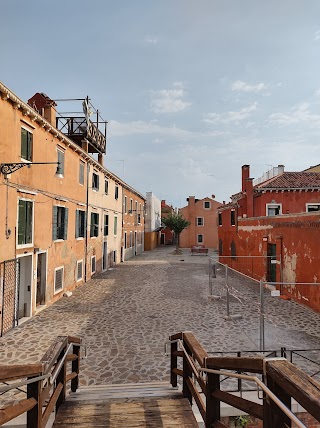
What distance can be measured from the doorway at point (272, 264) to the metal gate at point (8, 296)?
14586 millimetres

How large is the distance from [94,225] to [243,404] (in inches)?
765

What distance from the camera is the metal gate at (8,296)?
966cm

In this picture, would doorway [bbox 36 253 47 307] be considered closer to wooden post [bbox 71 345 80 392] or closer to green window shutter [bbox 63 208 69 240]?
green window shutter [bbox 63 208 69 240]

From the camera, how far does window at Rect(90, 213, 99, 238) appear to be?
Answer: 20.4 metres

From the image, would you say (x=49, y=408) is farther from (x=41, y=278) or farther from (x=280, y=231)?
(x=280, y=231)

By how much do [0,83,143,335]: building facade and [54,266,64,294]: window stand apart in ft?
A: 0.18

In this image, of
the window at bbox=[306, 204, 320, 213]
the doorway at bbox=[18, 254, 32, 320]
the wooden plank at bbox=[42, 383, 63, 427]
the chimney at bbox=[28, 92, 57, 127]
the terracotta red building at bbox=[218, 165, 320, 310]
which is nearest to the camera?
the wooden plank at bbox=[42, 383, 63, 427]

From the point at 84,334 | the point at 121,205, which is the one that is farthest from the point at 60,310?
the point at 121,205

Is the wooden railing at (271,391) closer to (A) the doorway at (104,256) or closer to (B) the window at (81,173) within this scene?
(B) the window at (81,173)

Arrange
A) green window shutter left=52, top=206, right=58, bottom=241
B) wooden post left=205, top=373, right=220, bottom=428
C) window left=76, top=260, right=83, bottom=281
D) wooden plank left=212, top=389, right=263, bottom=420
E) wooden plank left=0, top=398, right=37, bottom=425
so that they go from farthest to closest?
window left=76, top=260, right=83, bottom=281 < green window shutter left=52, top=206, right=58, bottom=241 < wooden post left=205, top=373, right=220, bottom=428 < wooden plank left=0, top=398, right=37, bottom=425 < wooden plank left=212, top=389, right=263, bottom=420

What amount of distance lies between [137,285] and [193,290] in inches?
155

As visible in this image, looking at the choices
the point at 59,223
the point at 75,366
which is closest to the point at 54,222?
the point at 59,223

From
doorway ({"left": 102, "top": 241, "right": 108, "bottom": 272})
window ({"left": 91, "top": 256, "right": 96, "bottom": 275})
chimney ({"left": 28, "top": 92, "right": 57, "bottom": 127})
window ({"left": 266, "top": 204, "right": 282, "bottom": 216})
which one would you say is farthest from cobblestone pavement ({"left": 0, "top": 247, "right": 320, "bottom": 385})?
chimney ({"left": 28, "top": 92, "right": 57, "bottom": 127})

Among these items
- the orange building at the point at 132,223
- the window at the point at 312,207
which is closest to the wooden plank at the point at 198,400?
the window at the point at 312,207
